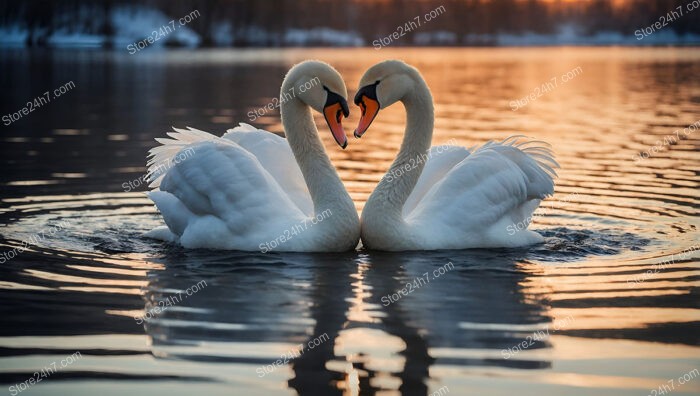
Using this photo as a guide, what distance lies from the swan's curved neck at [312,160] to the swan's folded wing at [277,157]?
70cm

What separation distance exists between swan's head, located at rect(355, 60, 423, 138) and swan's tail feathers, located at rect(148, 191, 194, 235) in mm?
1882

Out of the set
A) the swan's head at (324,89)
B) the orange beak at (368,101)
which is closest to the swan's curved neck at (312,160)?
the swan's head at (324,89)

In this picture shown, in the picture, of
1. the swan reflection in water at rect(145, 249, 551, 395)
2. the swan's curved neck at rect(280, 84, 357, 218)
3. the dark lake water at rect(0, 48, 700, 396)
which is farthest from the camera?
the swan's curved neck at rect(280, 84, 357, 218)

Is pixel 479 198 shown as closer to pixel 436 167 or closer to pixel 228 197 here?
pixel 436 167

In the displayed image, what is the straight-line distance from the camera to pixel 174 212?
34.3ft

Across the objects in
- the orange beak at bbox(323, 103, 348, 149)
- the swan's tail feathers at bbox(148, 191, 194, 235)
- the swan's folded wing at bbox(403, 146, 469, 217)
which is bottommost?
the swan's tail feathers at bbox(148, 191, 194, 235)

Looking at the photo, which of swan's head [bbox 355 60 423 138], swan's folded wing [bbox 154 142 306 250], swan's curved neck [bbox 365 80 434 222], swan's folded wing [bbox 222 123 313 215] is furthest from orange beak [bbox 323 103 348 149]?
swan's folded wing [bbox 222 123 313 215]

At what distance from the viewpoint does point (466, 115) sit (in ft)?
87.8

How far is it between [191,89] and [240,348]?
3140cm

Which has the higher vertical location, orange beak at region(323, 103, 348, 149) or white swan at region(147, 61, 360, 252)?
orange beak at region(323, 103, 348, 149)

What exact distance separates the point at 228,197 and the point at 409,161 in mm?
1701

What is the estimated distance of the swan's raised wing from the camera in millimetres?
10242

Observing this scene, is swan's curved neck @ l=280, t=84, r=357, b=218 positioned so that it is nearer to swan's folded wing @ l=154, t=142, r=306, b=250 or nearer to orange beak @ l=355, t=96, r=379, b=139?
swan's folded wing @ l=154, t=142, r=306, b=250

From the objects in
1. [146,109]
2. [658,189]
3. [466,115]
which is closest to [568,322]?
[658,189]
